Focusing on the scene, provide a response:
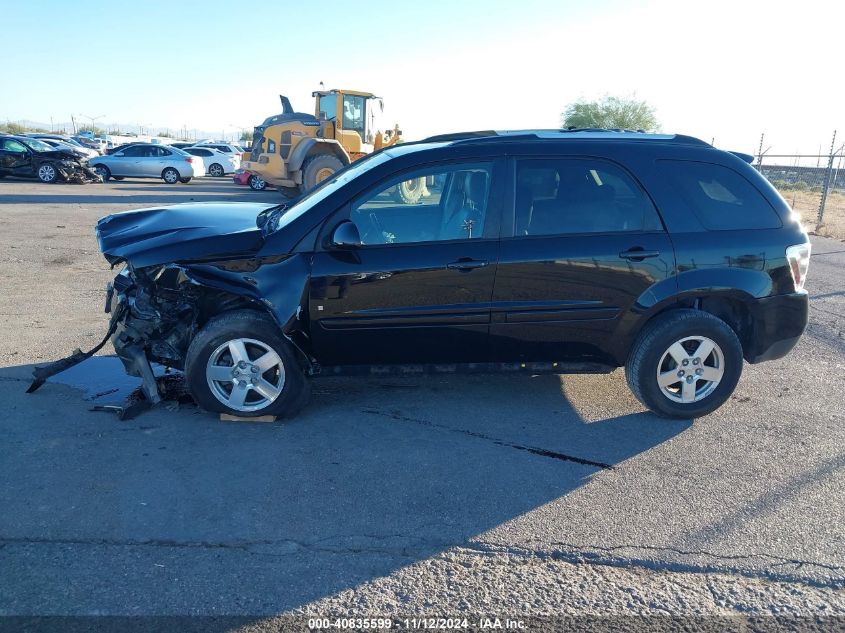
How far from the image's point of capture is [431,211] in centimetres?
484

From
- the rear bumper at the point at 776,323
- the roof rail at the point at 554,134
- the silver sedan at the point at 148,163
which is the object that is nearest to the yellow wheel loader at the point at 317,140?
the silver sedan at the point at 148,163

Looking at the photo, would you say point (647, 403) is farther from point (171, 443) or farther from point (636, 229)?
point (171, 443)

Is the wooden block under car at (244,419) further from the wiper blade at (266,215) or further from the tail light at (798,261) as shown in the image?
the tail light at (798,261)

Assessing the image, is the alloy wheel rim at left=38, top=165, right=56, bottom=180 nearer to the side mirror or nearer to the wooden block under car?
the wooden block under car

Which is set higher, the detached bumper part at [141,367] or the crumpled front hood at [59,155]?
the crumpled front hood at [59,155]

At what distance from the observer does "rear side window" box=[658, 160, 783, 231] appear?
15.5 ft

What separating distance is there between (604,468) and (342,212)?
2.39 m

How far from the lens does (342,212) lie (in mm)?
4496

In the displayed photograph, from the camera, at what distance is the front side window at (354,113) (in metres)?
18.0

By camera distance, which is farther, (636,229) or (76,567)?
(636,229)

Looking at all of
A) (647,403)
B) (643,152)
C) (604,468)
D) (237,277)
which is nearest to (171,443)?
(237,277)

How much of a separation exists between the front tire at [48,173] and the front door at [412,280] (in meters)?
23.2

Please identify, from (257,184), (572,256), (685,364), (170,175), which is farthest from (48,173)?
(685,364)

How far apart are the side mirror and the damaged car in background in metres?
23.2
